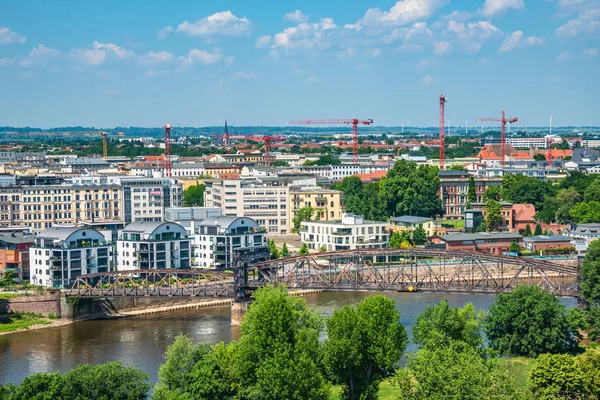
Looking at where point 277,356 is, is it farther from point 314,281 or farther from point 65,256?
point 65,256

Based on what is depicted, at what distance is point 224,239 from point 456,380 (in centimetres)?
2235

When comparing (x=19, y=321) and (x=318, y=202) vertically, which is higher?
(x=318, y=202)

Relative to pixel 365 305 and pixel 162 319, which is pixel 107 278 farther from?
pixel 365 305

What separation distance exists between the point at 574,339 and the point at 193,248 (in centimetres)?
1875

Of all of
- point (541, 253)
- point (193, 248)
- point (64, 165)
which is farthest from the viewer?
point (64, 165)

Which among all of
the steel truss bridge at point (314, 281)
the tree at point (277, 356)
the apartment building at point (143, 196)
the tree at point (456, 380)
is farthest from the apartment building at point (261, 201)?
the tree at point (456, 380)

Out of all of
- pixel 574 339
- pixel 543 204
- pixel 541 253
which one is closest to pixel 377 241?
pixel 541 253

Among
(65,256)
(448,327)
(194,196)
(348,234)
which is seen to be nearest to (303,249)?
(348,234)

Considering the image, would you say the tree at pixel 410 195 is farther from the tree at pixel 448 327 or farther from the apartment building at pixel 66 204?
the tree at pixel 448 327

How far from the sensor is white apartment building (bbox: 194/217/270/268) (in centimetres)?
4003

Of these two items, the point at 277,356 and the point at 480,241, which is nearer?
the point at 277,356

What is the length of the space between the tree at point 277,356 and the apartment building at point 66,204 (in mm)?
28186

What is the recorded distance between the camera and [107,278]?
3650 cm

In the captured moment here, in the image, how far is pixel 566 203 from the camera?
54.1 metres
